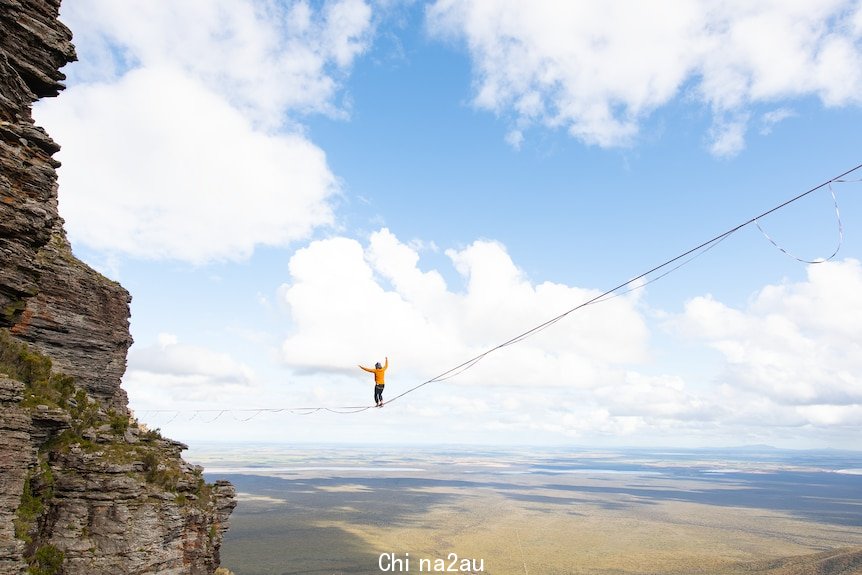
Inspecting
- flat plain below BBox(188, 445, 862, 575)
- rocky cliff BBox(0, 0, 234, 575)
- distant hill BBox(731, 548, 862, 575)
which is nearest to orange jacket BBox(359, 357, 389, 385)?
rocky cliff BBox(0, 0, 234, 575)

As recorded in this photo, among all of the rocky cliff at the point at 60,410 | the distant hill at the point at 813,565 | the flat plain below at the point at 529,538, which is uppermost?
the rocky cliff at the point at 60,410

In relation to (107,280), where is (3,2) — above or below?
above

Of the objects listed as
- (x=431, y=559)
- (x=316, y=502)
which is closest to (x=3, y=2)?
(x=431, y=559)

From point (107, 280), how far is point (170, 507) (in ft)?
48.3

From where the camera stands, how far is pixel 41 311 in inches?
1033

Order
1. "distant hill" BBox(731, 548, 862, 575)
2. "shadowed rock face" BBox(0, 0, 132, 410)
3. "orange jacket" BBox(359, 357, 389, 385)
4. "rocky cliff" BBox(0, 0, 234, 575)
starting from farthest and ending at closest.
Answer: "distant hill" BBox(731, 548, 862, 575), "orange jacket" BBox(359, 357, 389, 385), "rocky cliff" BBox(0, 0, 234, 575), "shadowed rock face" BBox(0, 0, 132, 410)

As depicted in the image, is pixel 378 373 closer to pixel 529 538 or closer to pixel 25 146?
pixel 25 146

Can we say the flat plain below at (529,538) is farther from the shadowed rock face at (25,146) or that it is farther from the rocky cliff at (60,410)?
the shadowed rock face at (25,146)

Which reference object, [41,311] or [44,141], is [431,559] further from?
[44,141]

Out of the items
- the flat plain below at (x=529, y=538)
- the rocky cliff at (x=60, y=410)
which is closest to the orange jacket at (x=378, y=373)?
the rocky cliff at (x=60, y=410)

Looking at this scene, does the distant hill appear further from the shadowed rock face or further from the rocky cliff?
the shadowed rock face

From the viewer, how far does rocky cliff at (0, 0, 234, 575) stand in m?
16.5

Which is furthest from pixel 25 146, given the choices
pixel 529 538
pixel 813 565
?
pixel 529 538

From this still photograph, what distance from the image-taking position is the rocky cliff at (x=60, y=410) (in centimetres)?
1647
